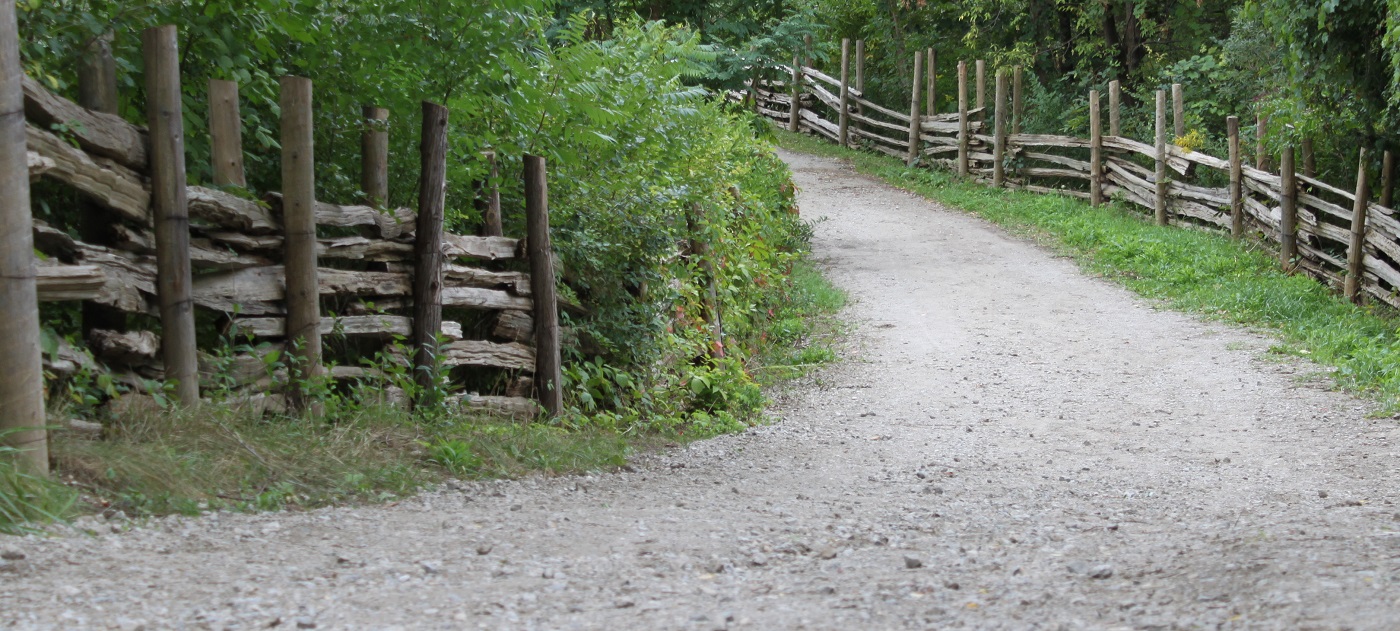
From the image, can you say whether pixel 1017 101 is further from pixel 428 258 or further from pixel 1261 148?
pixel 428 258

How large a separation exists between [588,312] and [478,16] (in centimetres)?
214

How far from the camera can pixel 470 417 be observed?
602cm

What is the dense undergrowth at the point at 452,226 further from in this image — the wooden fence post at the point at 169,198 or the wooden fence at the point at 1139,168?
the wooden fence at the point at 1139,168

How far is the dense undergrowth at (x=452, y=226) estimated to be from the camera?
14.8ft

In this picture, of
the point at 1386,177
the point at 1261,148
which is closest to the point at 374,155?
the point at 1386,177

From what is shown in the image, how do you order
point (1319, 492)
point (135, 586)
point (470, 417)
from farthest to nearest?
1. point (470, 417)
2. point (1319, 492)
3. point (135, 586)

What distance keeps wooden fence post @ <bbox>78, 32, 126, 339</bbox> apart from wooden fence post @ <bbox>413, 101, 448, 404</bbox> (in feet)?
4.91

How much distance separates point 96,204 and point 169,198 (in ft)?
0.90

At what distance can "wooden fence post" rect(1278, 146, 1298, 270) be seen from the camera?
1250 centimetres

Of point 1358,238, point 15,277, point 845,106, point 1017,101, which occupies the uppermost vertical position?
point 845,106

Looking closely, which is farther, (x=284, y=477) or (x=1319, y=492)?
(x=1319, y=492)

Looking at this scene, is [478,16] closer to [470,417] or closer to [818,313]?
[470,417]

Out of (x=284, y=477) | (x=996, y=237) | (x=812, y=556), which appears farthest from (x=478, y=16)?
(x=996, y=237)

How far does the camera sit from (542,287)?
21.6ft
